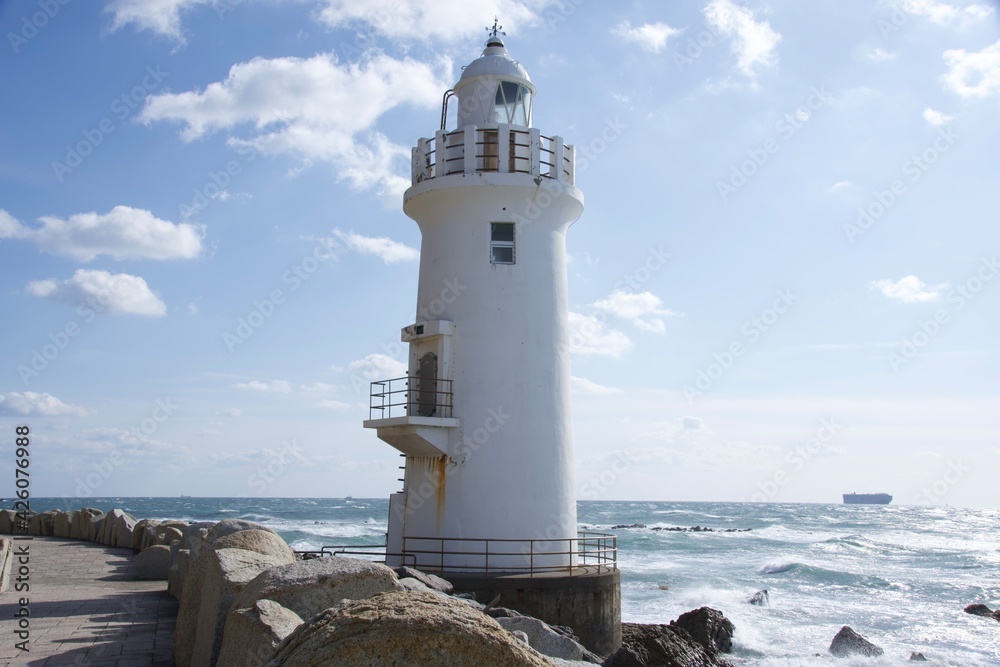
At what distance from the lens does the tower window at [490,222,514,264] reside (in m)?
13.9

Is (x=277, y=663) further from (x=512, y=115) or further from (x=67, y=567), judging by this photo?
(x=67, y=567)

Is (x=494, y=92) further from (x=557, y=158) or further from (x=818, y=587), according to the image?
(x=818, y=587)

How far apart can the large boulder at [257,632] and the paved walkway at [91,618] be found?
2.54 meters

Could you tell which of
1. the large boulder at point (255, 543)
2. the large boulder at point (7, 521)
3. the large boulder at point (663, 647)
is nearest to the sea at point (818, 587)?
the large boulder at point (663, 647)

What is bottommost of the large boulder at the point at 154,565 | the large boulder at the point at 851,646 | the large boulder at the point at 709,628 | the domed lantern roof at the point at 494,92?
the large boulder at the point at 851,646

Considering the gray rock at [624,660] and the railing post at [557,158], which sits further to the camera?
the railing post at [557,158]

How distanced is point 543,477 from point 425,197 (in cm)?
474

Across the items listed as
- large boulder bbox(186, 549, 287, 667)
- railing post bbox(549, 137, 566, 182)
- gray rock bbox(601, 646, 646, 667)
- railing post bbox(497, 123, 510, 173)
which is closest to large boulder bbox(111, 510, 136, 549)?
railing post bbox(497, 123, 510, 173)

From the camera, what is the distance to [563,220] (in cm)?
1463

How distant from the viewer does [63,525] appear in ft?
79.9

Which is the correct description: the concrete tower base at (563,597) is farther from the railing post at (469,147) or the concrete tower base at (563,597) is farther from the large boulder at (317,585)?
the railing post at (469,147)

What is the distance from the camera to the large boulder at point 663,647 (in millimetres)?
14116

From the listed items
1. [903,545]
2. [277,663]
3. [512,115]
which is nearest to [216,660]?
[277,663]

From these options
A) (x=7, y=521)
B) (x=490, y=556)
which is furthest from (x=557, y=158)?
(x=7, y=521)
